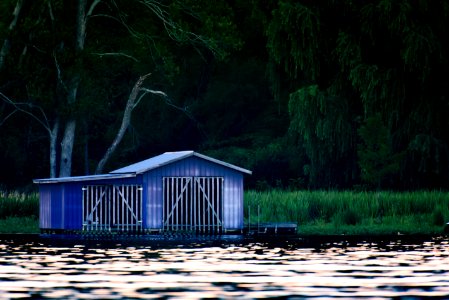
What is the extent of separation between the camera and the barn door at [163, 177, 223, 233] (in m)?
53.7

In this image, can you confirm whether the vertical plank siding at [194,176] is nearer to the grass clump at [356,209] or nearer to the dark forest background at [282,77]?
the grass clump at [356,209]

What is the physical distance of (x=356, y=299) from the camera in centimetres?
2377

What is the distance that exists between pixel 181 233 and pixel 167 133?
38903 mm

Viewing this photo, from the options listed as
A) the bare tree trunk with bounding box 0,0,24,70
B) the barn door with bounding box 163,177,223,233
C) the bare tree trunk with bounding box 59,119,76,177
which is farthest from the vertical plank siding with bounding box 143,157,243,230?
the bare tree trunk with bounding box 0,0,24,70

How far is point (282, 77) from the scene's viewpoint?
68.5m

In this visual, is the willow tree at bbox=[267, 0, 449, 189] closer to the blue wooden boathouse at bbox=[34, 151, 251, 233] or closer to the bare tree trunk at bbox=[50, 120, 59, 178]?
the blue wooden boathouse at bbox=[34, 151, 251, 233]

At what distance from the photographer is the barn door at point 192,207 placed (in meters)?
53.7

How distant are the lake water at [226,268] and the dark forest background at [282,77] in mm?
15402

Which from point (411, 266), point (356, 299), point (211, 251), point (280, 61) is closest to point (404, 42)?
point (280, 61)

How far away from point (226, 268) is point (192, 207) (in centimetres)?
2469

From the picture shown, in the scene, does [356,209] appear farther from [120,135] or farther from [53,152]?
[53,152]

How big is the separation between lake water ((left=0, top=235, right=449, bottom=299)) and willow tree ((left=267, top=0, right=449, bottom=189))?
578 inches

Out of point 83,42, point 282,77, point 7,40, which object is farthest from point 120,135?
point 282,77

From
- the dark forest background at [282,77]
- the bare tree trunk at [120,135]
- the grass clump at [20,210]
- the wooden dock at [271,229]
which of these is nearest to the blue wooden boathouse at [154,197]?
the wooden dock at [271,229]
